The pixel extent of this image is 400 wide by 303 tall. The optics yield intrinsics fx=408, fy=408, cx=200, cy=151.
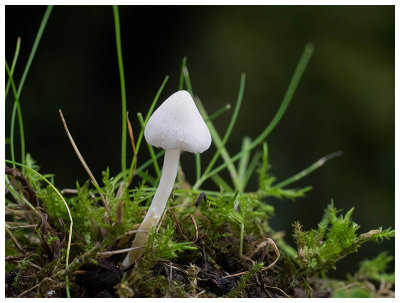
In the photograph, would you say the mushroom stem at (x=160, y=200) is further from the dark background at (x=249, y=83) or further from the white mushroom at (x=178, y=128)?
the dark background at (x=249, y=83)

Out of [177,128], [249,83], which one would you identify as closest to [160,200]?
[177,128]

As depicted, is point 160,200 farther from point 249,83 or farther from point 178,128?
point 249,83

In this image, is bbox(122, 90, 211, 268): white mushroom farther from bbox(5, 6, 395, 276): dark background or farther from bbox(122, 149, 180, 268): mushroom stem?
bbox(5, 6, 395, 276): dark background

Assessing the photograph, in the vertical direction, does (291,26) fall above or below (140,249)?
above

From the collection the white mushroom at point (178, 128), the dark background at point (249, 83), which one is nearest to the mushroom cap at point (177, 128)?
the white mushroom at point (178, 128)

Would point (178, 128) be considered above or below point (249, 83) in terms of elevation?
below

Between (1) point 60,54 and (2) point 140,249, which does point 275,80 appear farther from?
(2) point 140,249

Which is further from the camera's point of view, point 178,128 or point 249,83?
point 249,83
